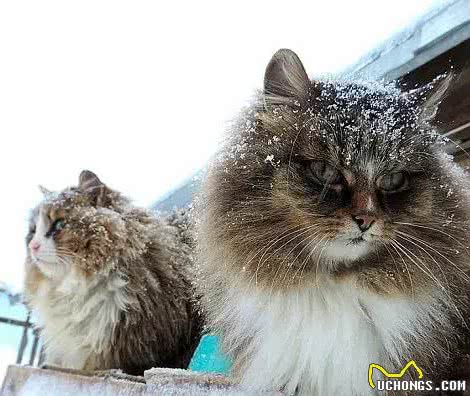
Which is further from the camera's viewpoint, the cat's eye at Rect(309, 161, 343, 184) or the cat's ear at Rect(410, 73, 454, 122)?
the cat's ear at Rect(410, 73, 454, 122)

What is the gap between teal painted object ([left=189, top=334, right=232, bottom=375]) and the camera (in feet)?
4.07

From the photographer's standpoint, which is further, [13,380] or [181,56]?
[181,56]

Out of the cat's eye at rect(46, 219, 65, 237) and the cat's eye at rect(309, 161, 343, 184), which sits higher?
the cat's eye at rect(309, 161, 343, 184)

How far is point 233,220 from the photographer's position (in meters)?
1.13

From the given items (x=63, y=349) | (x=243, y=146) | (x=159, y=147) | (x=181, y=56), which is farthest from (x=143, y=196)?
(x=243, y=146)

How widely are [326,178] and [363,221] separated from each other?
133 mm

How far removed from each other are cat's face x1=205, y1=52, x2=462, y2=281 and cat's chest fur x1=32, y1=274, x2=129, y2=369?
2.30ft

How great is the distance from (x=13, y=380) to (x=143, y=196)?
1473 mm

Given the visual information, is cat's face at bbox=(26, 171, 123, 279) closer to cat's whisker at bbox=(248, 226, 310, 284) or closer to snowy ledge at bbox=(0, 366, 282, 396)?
snowy ledge at bbox=(0, 366, 282, 396)

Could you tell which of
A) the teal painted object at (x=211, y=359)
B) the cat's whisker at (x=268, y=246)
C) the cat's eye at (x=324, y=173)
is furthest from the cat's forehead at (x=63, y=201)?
the cat's eye at (x=324, y=173)

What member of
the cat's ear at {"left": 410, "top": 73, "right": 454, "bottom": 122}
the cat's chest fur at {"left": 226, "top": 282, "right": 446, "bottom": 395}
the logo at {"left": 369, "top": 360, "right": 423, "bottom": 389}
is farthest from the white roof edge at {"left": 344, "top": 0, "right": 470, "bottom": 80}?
the logo at {"left": 369, "top": 360, "right": 423, "bottom": 389}

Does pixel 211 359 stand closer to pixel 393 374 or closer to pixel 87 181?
pixel 393 374

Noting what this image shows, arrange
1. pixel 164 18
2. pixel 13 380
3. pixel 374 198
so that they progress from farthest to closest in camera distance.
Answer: pixel 164 18 → pixel 13 380 → pixel 374 198

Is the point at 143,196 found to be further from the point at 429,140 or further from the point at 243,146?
the point at 429,140
